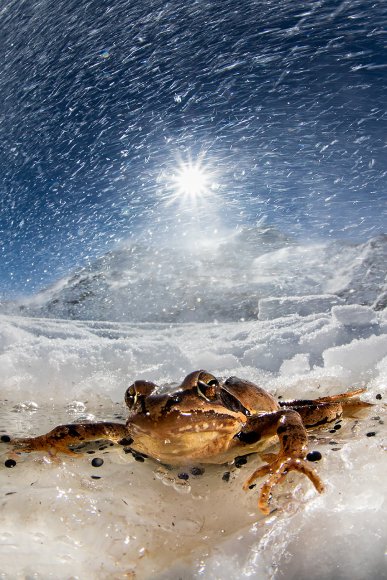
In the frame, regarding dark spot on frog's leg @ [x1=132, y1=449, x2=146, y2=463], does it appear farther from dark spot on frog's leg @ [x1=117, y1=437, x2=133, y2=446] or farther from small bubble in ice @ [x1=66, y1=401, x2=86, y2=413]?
small bubble in ice @ [x1=66, y1=401, x2=86, y2=413]

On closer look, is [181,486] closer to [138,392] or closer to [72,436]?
[138,392]

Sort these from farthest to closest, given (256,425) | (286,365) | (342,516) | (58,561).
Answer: (286,365) → (256,425) → (342,516) → (58,561)

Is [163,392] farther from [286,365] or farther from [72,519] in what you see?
[286,365]

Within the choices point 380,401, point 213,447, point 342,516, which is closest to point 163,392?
point 213,447

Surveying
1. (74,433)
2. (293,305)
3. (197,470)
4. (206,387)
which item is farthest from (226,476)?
(293,305)

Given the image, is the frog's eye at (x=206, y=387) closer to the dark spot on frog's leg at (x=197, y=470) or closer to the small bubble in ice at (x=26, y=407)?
the dark spot on frog's leg at (x=197, y=470)

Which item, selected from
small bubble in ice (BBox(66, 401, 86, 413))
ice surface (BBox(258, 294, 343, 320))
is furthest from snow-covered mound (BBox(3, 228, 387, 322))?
small bubble in ice (BBox(66, 401, 86, 413))

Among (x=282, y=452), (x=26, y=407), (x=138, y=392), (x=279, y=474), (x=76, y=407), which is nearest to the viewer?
(x=279, y=474)
